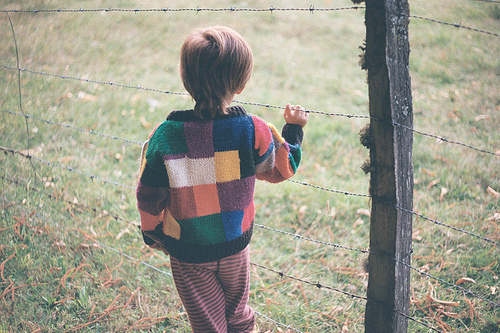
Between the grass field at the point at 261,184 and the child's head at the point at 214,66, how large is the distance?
0.88 meters

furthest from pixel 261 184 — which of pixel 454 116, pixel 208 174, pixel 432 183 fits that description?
pixel 454 116

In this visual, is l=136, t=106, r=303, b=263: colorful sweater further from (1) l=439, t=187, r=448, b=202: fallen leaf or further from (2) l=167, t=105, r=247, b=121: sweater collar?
(1) l=439, t=187, r=448, b=202: fallen leaf

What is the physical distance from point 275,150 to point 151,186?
544 mm

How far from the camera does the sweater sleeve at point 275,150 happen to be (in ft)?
5.08

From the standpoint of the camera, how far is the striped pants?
5.72ft

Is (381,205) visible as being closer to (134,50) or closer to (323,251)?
(323,251)

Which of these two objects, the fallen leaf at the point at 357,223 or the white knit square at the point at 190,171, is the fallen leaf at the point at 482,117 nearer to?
the fallen leaf at the point at 357,223

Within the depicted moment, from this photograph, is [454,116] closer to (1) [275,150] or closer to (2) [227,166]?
(1) [275,150]

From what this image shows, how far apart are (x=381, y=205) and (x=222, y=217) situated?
0.75 m

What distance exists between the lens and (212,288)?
178cm

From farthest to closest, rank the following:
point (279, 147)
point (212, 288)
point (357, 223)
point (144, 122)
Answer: point (144, 122)
point (357, 223)
point (212, 288)
point (279, 147)

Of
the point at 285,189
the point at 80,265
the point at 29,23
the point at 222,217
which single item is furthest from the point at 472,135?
the point at 29,23

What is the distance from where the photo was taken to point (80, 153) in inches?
154

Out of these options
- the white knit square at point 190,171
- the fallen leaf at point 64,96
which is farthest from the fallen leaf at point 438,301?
the fallen leaf at point 64,96
